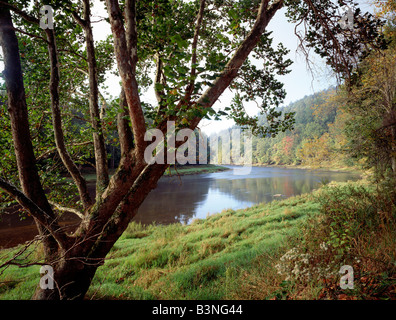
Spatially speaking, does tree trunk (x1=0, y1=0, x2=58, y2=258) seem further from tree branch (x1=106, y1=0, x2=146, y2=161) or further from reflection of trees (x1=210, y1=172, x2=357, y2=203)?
reflection of trees (x1=210, y1=172, x2=357, y2=203)

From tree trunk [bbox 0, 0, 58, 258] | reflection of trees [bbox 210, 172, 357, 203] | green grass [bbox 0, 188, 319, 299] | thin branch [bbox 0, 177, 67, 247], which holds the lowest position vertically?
reflection of trees [bbox 210, 172, 357, 203]

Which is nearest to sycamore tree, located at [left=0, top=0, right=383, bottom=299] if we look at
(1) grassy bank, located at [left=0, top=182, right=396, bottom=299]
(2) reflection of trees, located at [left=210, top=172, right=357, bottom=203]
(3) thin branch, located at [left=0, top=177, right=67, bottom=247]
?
(3) thin branch, located at [left=0, top=177, right=67, bottom=247]

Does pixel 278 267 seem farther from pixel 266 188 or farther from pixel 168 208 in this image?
pixel 266 188

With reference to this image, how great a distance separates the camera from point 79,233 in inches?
98.0

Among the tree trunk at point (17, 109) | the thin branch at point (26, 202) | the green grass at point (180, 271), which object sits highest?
the tree trunk at point (17, 109)

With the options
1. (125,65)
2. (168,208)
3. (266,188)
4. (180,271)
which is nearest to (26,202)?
(125,65)

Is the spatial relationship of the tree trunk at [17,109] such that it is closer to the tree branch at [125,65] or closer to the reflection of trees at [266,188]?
the tree branch at [125,65]

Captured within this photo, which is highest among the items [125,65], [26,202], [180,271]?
[125,65]

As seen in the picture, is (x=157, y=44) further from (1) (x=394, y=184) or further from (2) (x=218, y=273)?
(1) (x=394, y=184)

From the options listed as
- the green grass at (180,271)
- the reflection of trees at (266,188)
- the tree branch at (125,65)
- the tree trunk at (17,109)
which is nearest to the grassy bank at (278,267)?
the green grass at (180,271)

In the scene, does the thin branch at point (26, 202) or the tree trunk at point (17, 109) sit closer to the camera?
the thin branch at point (26, 202)

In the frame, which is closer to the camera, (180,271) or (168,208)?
(180,271)

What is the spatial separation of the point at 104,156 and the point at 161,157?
1283 mm

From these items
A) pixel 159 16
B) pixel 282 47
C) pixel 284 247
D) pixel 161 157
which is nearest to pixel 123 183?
pixel 161 157
